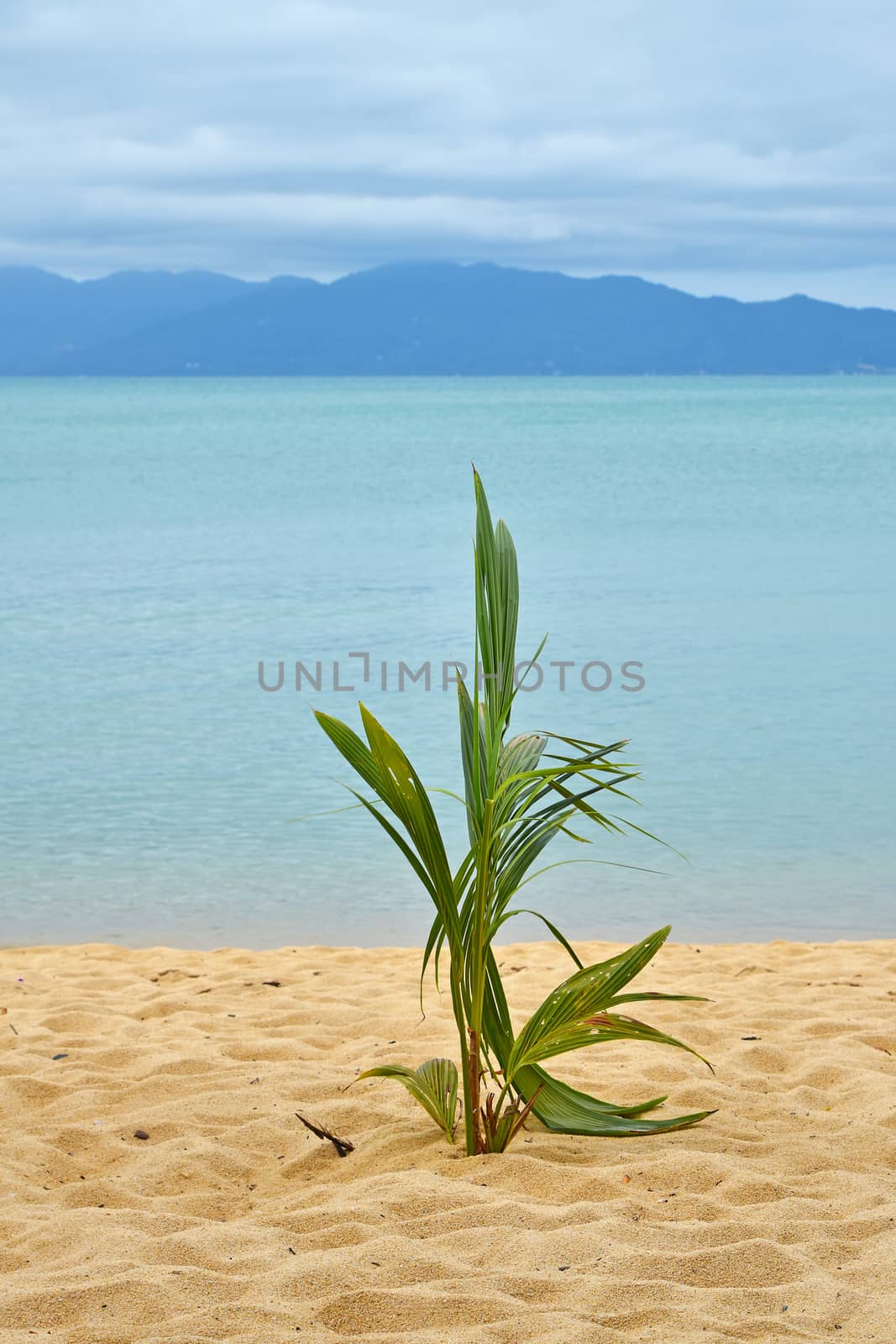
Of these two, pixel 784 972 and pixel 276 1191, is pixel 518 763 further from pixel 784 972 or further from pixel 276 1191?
pixel 784 972

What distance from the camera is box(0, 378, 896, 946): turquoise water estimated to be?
6.18 metres

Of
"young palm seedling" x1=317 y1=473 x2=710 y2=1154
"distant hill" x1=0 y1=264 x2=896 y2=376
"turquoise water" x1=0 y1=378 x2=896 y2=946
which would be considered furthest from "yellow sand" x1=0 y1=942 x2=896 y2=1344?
"distant hill" x1=0 y1=264 x2=896 y2=376

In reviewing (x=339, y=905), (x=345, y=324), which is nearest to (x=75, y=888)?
(x=339, y=905)

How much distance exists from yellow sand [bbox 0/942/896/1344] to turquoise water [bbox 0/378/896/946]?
1500 mm

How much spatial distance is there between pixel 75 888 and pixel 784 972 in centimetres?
343

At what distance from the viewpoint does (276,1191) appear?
9.55 feet

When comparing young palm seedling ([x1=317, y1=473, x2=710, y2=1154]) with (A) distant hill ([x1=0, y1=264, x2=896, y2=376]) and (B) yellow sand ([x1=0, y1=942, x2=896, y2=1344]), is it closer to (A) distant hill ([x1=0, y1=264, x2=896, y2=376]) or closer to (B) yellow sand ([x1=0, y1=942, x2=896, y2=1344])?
(B) yellow sand ([x1=0, y1=942, x2=896, y2=1344])

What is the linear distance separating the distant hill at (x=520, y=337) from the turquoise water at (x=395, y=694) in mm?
145028

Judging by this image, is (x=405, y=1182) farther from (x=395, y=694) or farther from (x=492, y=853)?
(x=395, y=694)

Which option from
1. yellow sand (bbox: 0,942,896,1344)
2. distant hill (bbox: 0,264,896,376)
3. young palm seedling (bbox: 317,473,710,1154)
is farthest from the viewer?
distant hill (bbox: 0,264,896,376)

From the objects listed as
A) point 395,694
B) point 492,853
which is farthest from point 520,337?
point 492,853

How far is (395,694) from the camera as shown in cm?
1023

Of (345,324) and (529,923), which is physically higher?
(345,324)

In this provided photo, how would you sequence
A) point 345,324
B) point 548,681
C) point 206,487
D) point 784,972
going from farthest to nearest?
point 345,324, point 206,487, point 548,681, point 784,972
